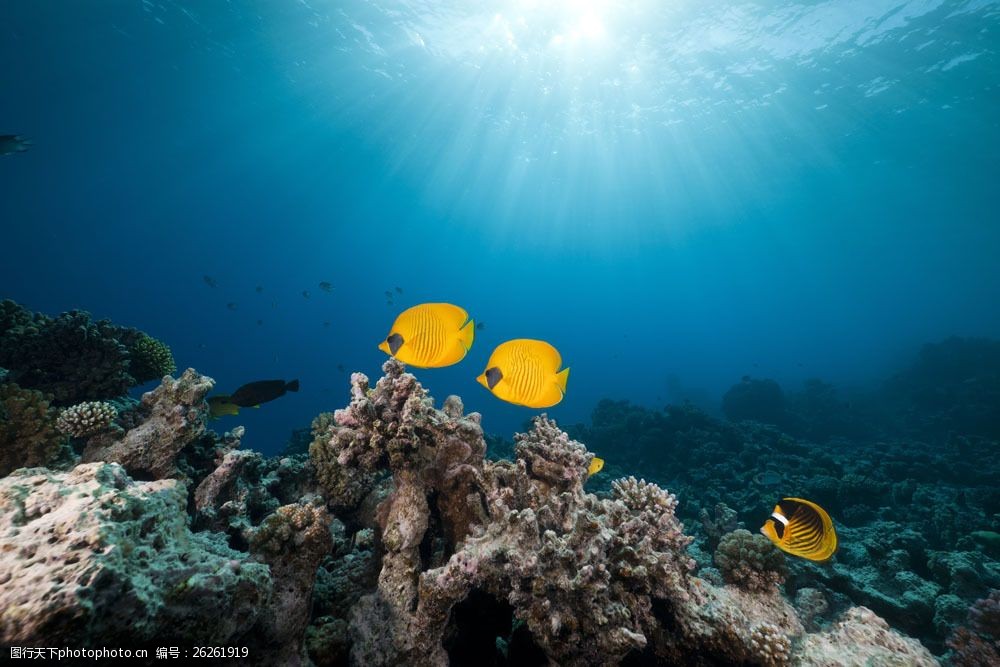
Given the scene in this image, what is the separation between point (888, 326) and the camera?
112 metres

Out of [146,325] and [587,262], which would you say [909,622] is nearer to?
[587,262]

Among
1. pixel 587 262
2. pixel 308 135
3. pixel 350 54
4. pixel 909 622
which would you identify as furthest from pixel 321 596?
pixel 587 262

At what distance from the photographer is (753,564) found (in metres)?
3.69

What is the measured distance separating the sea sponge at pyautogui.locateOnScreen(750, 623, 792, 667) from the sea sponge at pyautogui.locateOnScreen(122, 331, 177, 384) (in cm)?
782

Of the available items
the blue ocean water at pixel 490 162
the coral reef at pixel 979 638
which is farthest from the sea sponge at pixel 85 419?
the blue ocean water at pixel 490 162

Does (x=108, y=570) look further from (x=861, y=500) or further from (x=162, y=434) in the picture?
(x=861, y=500)

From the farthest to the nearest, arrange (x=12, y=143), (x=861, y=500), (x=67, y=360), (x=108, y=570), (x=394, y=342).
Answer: (x=861, y=500), (x=12, y=143), (x=67, y=360), (x=394, y=342), (x=108, y=570)

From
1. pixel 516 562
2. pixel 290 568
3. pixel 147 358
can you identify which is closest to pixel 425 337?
pixel 516 562

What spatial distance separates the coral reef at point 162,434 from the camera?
3.64 meters

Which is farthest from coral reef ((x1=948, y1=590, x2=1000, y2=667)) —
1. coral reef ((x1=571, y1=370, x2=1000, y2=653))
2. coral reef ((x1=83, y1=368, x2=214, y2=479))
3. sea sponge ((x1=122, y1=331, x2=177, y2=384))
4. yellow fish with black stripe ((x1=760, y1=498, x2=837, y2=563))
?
sea sponge ((x1=122, y1=331, x2=177, y2=384))

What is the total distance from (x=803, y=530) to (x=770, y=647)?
867mm

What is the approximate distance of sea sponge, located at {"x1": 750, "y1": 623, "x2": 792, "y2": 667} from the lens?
2.54 m

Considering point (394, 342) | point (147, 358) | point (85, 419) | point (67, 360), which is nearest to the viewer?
point (394, 342)

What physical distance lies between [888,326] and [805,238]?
223 ft
